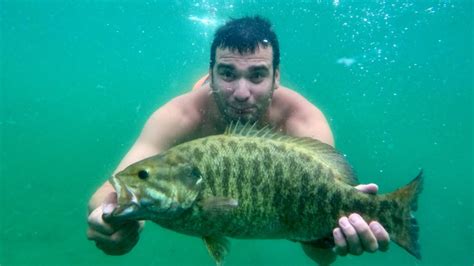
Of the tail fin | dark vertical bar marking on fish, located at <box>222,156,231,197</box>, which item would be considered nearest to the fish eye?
dark vertical bar marking on fish, located at <box>222,156,231,197</box>

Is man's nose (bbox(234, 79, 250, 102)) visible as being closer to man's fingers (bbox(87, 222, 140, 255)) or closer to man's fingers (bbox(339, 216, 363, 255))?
man's fingers (bbox(87, 222, 140, 255))

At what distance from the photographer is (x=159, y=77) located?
5953 cm

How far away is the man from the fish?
12 centimetres

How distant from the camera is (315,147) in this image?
2.86 m

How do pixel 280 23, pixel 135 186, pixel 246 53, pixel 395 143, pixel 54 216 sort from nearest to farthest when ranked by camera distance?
pixel 135 186, pixel 246 53, pixel 54 216, pixel 280 23, pixel 395 143

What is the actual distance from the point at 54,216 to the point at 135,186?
62.6 feet

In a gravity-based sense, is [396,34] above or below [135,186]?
above

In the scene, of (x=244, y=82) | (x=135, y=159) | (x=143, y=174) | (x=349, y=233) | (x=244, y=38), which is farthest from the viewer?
(x=244, y=38)

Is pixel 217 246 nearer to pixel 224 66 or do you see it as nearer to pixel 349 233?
pixel 349 233

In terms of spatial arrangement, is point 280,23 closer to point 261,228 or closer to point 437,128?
point 261,228

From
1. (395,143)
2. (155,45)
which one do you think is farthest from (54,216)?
(395,143)

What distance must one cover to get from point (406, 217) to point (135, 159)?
2.52m

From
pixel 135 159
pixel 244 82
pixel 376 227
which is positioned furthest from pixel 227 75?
pixel 376 227

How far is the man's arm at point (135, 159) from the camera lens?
2764 millimetres
